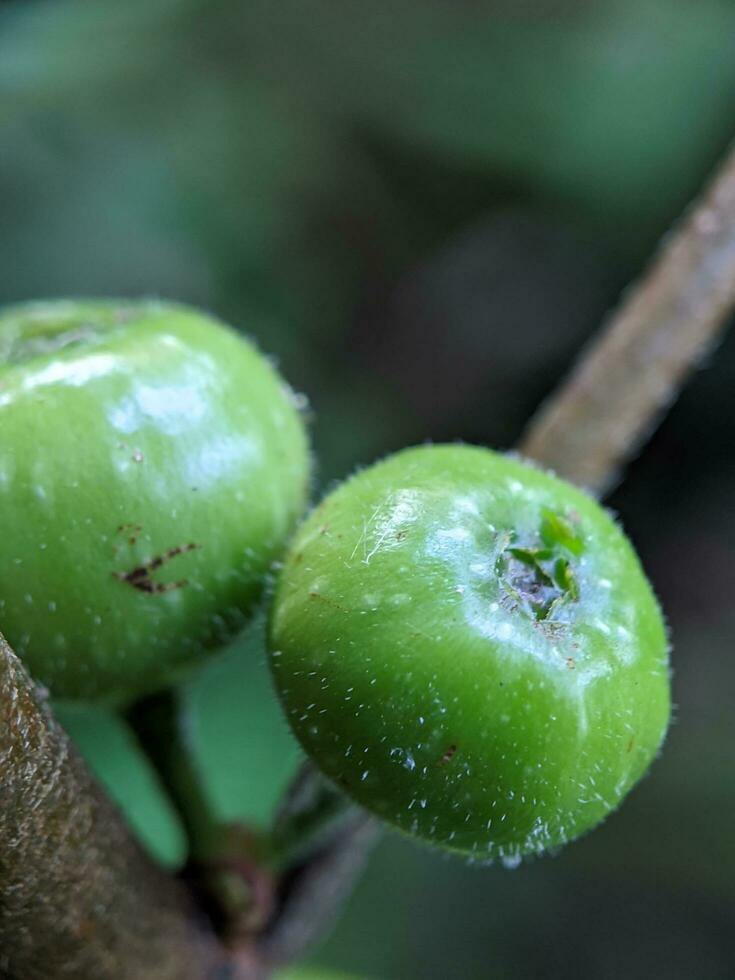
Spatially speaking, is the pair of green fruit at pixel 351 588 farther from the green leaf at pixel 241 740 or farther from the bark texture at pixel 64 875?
the green leaf at pixel 241 740

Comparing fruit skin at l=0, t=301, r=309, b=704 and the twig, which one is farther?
the twig

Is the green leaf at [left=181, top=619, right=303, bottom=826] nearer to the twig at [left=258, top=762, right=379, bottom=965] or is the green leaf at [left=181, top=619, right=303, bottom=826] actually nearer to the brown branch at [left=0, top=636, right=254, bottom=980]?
the twig at [left=258, top=762, right=379, bottom=965]

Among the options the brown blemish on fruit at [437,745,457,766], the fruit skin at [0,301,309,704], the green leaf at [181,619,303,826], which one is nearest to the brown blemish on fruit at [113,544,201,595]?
the fruit skin at [0,301,309,704]

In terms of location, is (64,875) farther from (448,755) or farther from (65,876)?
(448,755)

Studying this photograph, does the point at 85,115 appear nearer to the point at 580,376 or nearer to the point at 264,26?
the point at 264,26

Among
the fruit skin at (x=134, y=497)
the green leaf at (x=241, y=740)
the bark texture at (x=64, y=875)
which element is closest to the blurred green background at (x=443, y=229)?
the green leaf at (x=241, y=740)

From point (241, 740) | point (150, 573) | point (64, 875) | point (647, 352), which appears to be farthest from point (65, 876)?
point (241, 740)

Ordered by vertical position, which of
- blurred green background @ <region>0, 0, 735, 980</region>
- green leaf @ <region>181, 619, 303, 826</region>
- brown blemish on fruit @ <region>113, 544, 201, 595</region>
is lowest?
green leaf @ <region>181, 619, 303, 826</region>
